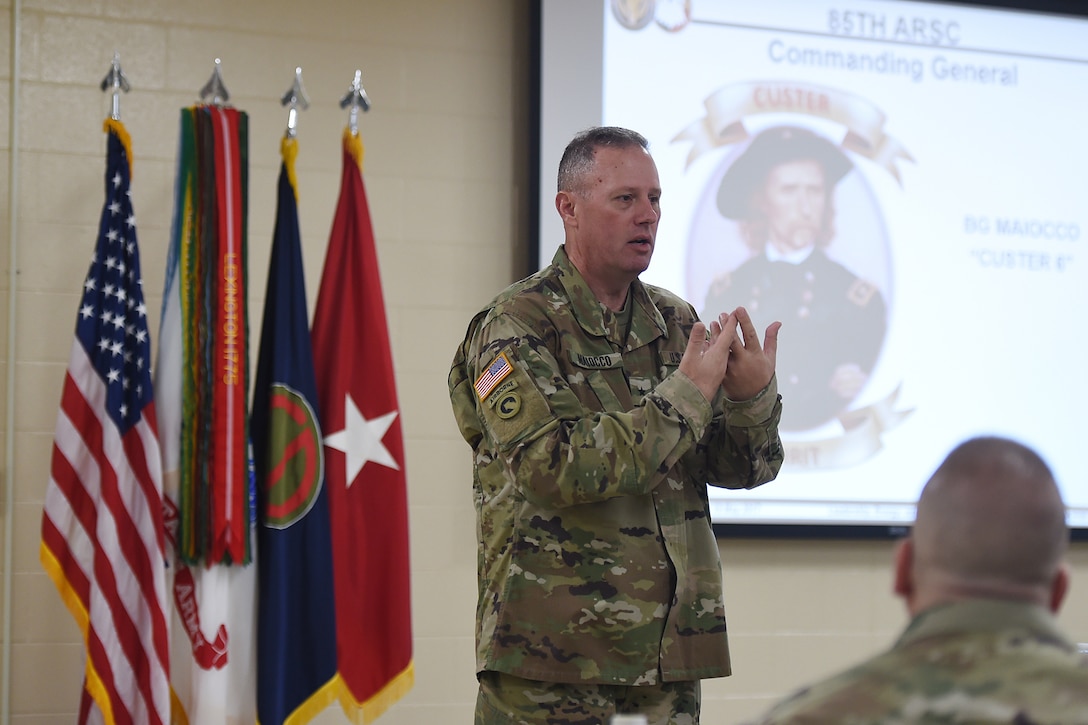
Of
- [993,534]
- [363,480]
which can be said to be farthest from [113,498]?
[993,534]

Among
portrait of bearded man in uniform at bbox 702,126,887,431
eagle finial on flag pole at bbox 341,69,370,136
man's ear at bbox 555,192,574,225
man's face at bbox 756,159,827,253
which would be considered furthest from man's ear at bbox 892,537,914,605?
man's face at bbox 756,159,827,253

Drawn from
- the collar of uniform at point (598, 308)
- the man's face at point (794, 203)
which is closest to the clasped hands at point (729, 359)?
the collar of uniform at point (598, 308)

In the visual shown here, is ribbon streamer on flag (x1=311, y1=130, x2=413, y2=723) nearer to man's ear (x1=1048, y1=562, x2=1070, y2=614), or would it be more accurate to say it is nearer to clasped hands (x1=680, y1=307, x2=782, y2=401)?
clasped hands (x1=680, y1=307, x2=782, y2=401)

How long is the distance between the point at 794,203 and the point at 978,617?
9.96ft

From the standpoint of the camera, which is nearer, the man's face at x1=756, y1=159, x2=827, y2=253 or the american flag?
the american flag

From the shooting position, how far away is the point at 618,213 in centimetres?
225

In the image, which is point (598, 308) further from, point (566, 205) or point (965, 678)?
point (965, 678)

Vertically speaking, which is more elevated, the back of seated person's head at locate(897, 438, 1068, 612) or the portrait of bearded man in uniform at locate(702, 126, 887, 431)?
the portrait of bearded man in uniform at locate(702, 126, 887, 431)

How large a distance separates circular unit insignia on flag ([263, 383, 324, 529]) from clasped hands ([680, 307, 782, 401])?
1256 millimetres

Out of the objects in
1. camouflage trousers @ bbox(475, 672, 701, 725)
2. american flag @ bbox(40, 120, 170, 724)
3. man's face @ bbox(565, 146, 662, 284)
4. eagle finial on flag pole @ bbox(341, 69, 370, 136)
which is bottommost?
camouflage trousers @ bbox(475, 672, 701, 725)

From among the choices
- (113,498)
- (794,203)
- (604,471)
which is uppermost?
(794,203)

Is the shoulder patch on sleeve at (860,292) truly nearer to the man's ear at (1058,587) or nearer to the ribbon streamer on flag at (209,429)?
the ribbon streamer on flag at (209,429)

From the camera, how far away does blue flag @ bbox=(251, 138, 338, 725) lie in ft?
9.72

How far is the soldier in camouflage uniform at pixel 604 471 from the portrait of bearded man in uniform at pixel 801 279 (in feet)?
5.33
